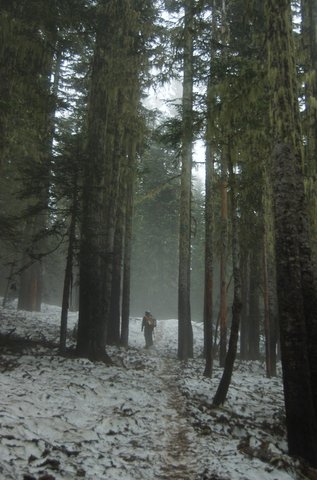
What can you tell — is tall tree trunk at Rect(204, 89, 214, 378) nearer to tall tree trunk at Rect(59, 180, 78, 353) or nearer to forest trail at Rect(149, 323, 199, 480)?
forest trail at Rect(149, 323, 199, 480)

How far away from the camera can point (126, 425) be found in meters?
6.70

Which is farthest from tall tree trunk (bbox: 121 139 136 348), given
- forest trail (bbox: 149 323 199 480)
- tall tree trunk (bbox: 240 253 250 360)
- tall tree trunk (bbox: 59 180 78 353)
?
forest trail (bbox: 149 323 199 480)

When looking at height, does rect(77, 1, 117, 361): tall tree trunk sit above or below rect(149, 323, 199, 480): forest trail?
above

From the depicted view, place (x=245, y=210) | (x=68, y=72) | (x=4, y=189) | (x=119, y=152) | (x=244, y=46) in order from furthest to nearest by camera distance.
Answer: (x=68, y=72), (x=4, y=189), (x=119, y=152), (x=244, y=46), (x=245, y=210)

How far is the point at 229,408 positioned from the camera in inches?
335

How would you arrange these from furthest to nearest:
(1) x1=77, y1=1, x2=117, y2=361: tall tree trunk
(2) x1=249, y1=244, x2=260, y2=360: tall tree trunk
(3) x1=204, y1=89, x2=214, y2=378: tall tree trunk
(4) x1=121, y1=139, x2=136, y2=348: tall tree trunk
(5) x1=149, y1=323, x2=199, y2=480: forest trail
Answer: (2) x1=249, y1=244, x2=260, y2=360: tall tree trunk, (4) x1=121, y1=139, x2=136, y2=348: tall tree trunk, (3) x1=204, y1=89, x2=214, y2=378: tall tree trunk, (1) x1=77, y1=1, x2=117, y2=361: tall tree trunk, (5) x1=149, y1=323, x2=199, y2=480: forest trail

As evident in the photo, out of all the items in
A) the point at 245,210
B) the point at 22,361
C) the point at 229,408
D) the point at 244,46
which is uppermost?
the point at 244,46

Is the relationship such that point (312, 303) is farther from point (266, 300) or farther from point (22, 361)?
point (266, 300)

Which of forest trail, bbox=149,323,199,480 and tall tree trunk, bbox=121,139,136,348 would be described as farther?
tall tree trunk, bbox=121,139,136,348

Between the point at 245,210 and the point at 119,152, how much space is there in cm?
548

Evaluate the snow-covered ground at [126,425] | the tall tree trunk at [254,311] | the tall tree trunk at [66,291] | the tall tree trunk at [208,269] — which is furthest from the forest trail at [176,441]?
the tall tree trunk at [254,311]

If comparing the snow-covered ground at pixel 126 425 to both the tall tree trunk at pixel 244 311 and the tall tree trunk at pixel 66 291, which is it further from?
the tall tree trunk at pixel 244 311

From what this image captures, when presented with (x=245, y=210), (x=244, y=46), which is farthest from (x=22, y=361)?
(x=244, y=46)

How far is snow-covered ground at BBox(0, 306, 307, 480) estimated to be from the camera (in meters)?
4.92
